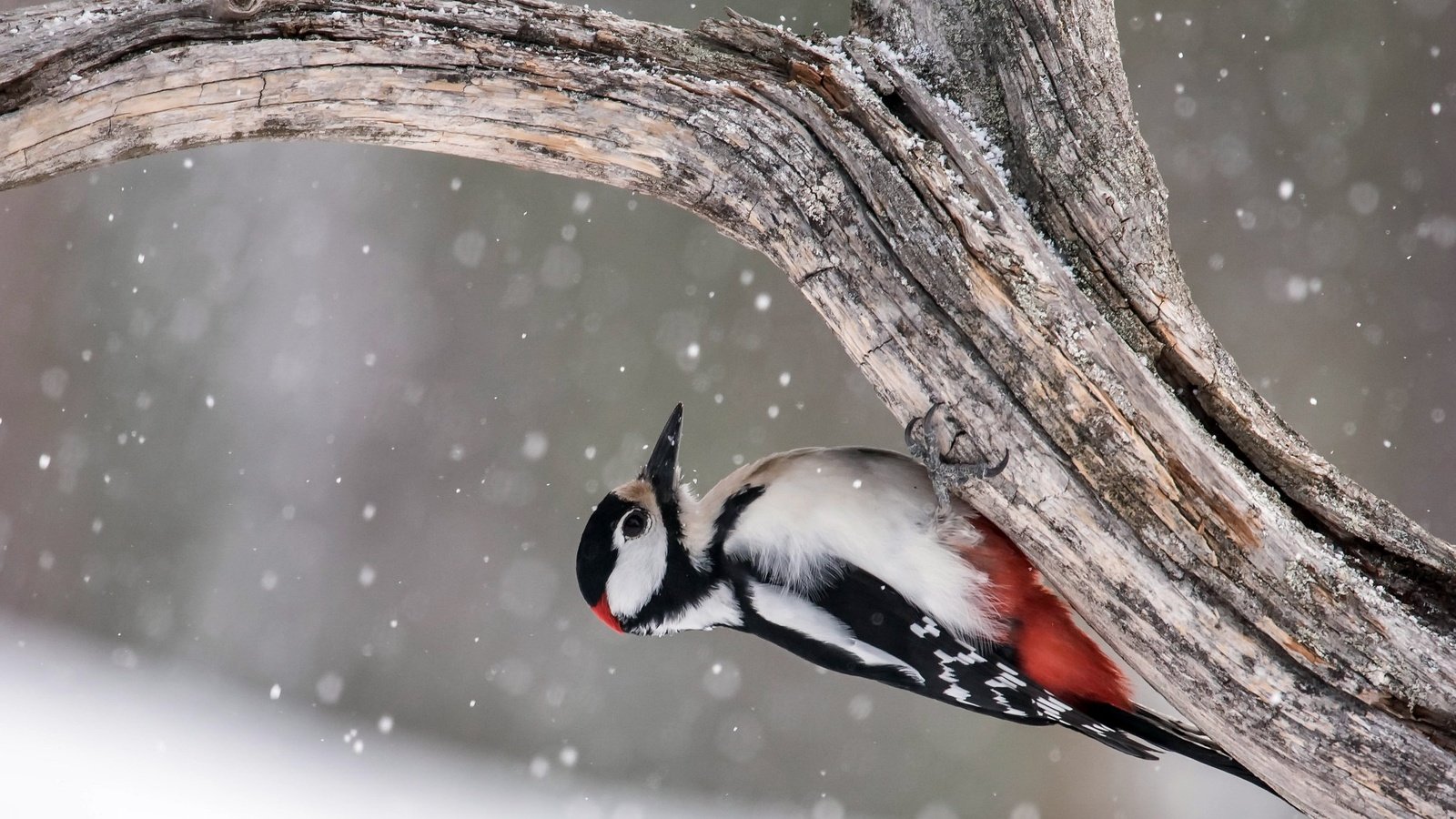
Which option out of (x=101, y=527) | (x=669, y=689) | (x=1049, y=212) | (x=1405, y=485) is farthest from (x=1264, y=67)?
(x=101, y=527)

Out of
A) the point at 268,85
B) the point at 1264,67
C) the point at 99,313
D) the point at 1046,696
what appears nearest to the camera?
the point at 268,85

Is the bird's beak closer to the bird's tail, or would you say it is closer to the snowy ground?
the bird's tail

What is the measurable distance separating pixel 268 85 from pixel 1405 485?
3170 mm

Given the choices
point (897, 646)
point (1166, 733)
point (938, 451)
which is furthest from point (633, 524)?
point (1166, 733)

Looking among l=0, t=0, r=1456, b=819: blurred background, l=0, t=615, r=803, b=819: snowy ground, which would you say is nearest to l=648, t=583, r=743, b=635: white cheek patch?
l=0, t=0, r=1456, b=819: blurred background

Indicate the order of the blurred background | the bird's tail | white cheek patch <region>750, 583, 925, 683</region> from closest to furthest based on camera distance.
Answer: the bird's tail → white cheek patch <region>750, 583, 925, 683</region> → the blurred background

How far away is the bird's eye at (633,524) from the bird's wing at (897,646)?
0.15 meters

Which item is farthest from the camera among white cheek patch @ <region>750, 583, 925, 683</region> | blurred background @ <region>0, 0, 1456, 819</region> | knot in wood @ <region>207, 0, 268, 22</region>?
blurred background @ <region>0, 0, 1456, 819</region>

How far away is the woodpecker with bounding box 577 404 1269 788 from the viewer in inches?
50.6

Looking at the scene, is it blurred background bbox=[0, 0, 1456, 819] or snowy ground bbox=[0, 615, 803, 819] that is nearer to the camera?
snowy ground bbox=[0, 615, 803, 819]

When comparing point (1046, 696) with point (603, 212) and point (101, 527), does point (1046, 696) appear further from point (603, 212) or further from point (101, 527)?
point (101, 527)

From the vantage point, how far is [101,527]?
268 centimetres

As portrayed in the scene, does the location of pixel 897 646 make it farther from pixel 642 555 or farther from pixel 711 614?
pixel 642 555

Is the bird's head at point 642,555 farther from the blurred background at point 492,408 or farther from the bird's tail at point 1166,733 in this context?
the blurred background at point 492,408
